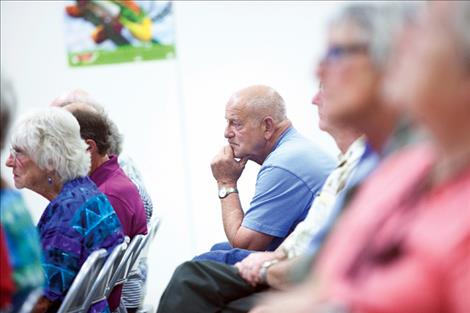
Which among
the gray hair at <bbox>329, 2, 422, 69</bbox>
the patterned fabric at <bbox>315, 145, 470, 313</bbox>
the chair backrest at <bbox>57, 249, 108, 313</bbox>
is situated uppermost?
the gray hair at <bbox>329, 2, 422, 69</bbox>

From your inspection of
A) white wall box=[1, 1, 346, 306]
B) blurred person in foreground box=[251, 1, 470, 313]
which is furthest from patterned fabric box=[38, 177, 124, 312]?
white wall box=[1, 1, 346, 306]

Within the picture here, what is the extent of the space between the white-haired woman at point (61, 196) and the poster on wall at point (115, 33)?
2.64 m

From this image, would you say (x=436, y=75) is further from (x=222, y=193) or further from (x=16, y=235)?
(x=222, y=193)

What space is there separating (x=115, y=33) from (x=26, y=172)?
9.11 feet

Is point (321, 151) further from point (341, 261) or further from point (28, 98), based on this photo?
point (28, 98)

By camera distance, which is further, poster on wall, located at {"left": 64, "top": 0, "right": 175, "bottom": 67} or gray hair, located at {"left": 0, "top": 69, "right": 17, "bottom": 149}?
poster on wall, located at {"left": 64, "top": 0, "right": 175, "bottom": 67}

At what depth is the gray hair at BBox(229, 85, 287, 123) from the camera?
3.50m

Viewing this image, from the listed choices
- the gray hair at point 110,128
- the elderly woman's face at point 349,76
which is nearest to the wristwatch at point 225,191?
the gray hair at point 110,128

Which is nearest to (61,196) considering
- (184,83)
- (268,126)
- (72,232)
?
(72,232)

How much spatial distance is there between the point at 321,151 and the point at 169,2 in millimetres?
2683

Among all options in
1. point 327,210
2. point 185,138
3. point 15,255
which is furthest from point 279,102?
point 185,138

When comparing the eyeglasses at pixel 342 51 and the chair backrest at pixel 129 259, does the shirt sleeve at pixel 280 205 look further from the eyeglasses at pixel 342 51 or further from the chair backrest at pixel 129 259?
the eyeglasses at pixel 342 51

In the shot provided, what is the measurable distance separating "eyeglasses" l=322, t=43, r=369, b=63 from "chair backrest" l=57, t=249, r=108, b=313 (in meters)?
1.25

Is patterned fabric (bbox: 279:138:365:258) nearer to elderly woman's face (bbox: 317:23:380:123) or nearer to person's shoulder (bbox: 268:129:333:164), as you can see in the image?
elderly woman's face (bbox: 317:23:380:123)
